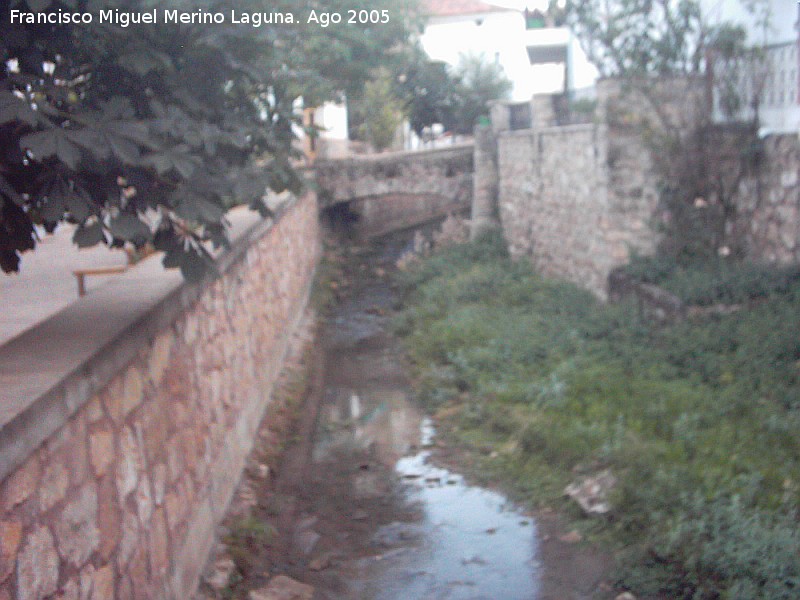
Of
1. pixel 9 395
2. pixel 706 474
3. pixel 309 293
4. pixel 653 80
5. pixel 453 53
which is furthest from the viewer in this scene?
pixel 453 53

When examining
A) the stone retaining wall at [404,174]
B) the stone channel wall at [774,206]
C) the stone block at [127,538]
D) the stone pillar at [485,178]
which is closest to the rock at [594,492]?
the stone block at [127,538]

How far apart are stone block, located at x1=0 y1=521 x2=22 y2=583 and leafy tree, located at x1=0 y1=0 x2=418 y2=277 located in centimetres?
108

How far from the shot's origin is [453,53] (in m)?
35.8

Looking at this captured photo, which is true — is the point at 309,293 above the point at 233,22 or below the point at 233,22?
below

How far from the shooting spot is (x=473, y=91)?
2641 cm

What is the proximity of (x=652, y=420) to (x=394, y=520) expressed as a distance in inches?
80.6

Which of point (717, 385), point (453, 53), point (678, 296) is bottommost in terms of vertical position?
point (717, 385)

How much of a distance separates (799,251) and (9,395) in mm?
7160

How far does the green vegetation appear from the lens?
15.3 feet

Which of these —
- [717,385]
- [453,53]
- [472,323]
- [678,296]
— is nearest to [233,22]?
[717,385]

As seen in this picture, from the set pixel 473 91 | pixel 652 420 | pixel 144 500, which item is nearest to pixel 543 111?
pixel 652 420

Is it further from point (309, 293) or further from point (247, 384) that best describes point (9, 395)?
point (309, 293)

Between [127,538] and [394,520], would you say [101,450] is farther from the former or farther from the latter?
[394,520]

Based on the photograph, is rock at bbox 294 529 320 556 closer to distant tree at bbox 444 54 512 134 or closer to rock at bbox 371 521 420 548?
rock at bbox 371 521 420 548
